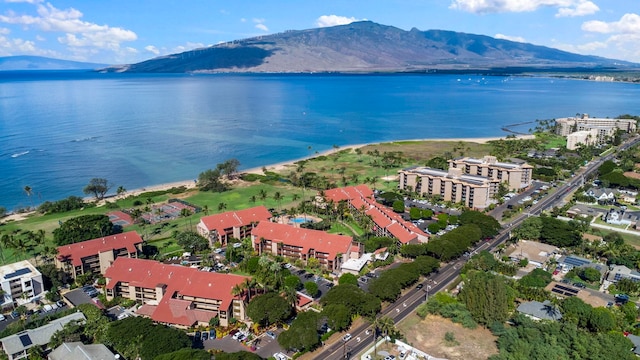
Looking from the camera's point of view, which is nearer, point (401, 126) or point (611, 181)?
point (611, 181)

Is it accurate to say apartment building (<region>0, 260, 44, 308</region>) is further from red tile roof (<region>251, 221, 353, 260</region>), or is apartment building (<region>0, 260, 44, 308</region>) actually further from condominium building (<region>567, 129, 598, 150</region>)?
condominium building (<region>567, 129, 598, 150</region>)

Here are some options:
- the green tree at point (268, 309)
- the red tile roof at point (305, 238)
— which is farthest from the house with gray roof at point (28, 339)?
the red tile roof at point (305, 238)

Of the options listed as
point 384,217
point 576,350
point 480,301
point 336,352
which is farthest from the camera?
point 384,217

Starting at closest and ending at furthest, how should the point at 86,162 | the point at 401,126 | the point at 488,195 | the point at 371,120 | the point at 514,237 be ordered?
the point at 514,237
the point at 488,195
the point at 86,162
the point at 401,126
the point at 371,120

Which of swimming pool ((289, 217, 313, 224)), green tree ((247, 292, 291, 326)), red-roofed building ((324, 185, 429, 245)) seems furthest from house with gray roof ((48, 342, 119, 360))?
swimming pool ((289, 217, 313, 224))

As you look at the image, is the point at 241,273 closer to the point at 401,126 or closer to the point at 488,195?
the point at 488,195

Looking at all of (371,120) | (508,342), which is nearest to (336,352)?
(508,342)

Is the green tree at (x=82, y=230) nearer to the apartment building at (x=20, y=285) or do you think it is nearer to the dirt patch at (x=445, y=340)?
the apartment building at (x=20, y=285)
